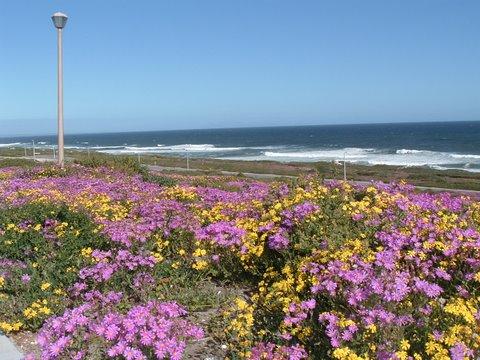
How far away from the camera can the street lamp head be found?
1644cm

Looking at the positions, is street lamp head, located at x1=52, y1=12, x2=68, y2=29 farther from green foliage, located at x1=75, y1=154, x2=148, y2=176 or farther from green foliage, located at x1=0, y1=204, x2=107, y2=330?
green foliage, located at x1=0, y1=204, x2=107, y2=330

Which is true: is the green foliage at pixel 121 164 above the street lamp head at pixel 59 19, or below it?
below

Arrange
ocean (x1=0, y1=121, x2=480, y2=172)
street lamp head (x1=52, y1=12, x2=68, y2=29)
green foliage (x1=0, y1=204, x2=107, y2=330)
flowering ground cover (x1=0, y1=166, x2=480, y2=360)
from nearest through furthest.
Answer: flowering ground cover (x1=0, y1=166, x2=480, y2=360)
green foliage (x1=0, y1=204, x2=107, y2=330)
street lamp head (x1=52, y1=12, x2=68, y2=29)
ocean (x1=0, y1=121, x2=480, y2=172)

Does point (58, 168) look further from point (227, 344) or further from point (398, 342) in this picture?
point (398, 342)

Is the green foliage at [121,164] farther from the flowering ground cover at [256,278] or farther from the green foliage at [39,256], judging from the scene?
the flowering ground cover at [256,278]

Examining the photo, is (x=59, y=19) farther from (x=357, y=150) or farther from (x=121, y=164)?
(x=357, y=150)

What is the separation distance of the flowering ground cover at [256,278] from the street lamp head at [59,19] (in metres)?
10.3

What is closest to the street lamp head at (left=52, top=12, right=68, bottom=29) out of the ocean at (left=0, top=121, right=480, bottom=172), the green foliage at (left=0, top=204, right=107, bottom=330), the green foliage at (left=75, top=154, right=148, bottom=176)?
the green foliage at (left=75, top=154, right=148, bottom=176)

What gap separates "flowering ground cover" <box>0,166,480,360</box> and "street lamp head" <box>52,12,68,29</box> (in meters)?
10.3

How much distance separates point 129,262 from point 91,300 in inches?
21.5

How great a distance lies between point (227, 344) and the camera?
412 centimetres

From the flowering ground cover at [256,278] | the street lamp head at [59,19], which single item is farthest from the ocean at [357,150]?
the flowering ground cover at [256,278]

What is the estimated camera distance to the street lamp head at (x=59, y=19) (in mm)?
16438

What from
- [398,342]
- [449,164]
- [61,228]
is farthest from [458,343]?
[449,164]
